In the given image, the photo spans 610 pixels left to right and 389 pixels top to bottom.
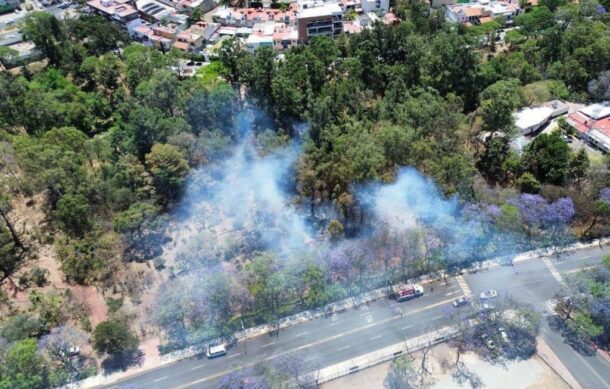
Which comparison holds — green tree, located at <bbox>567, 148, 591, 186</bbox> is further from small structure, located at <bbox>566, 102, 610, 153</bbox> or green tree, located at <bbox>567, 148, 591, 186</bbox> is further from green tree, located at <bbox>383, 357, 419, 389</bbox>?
green tree, located at <bbox>383, 357, 419, 389</bbox>

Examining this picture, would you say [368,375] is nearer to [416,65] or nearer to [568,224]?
[568,224]

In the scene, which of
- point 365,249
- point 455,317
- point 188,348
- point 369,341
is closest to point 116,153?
point 188,348

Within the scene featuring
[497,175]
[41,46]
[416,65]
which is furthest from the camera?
[41,46]

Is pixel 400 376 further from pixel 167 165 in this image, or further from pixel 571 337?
pixel 167 165

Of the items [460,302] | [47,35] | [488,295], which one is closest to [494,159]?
[488,295]

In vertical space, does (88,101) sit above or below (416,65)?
below
